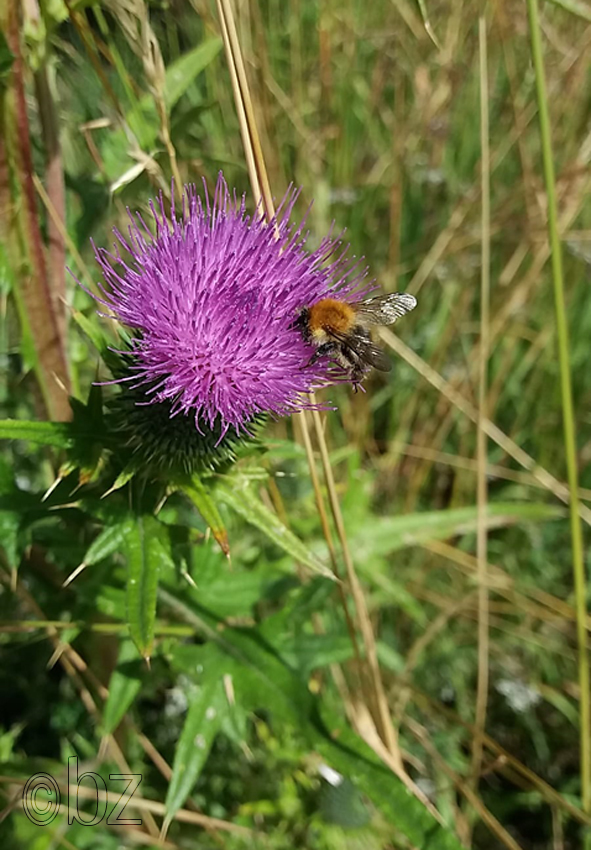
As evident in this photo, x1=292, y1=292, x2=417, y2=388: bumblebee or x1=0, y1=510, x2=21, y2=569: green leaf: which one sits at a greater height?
x1=292, y1=292, x2=417, y2=388: bumblebee

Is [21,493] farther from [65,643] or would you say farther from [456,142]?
[456,142]

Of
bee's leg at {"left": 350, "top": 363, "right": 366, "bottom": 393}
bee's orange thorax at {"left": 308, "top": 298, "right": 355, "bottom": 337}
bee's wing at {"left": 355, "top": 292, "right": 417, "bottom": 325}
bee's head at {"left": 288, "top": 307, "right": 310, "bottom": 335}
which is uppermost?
bee's wing at {"left": 355, "top": 292, "right": 417, "bottom": 325}

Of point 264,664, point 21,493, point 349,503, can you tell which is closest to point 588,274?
point 349,503

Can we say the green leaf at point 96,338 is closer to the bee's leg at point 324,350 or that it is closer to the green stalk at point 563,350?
the bee's leg at point 324,350

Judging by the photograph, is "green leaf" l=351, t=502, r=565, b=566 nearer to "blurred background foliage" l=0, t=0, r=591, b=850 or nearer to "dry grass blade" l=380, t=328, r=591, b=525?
"blurred background foliage" l=0, t=0, r=591, b=850

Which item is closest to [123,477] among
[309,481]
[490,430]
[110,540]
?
[110,540]

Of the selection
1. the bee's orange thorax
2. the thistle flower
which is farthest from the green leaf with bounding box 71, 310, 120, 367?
the bee's orange thorax

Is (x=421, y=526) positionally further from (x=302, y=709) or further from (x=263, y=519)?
(x=263, y=519)
